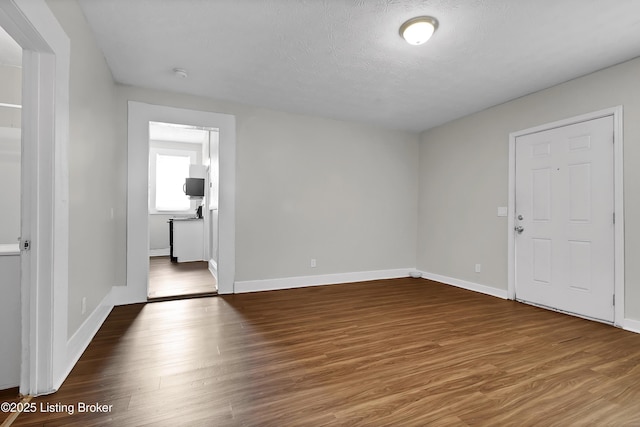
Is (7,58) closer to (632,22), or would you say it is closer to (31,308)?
(31,308)

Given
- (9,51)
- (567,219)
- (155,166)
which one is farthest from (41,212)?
(155,166)

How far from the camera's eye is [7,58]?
2.85 metres

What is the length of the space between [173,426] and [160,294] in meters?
2.69

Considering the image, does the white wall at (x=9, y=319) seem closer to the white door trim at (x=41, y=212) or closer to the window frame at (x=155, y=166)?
the white door trim at (x=41, y=212)

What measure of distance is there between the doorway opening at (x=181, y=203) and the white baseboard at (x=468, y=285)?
362 centimetres

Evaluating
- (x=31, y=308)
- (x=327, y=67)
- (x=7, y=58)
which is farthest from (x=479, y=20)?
(x=7, y=58)

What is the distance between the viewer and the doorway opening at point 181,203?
551 cm

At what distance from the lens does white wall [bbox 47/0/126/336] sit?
2014 millimetres

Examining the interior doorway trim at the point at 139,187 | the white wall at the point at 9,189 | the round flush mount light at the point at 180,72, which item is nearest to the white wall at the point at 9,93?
the white wall at the point at 9,189

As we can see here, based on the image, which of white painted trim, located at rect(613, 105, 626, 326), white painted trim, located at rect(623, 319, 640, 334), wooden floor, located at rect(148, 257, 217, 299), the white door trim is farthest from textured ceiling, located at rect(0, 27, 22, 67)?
white painted trim, located at rect(623, 319, 640, 334)

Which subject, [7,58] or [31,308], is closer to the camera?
[31,308]

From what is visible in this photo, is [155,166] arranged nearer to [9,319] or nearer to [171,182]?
[171,182]

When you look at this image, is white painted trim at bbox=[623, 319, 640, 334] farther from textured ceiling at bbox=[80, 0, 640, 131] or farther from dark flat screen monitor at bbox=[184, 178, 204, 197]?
dark flat screen monitor at bbox=[184, 178, 204, 197]

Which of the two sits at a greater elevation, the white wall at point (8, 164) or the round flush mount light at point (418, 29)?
the round flush mount light at point (418, 29)
